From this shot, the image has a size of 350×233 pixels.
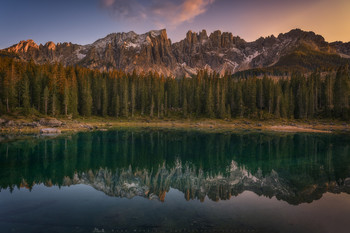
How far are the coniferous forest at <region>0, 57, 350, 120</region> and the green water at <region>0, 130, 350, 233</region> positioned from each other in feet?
158

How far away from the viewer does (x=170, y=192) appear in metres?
18.3

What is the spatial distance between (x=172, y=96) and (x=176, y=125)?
26.7 metres

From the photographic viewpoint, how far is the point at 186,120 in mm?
93000

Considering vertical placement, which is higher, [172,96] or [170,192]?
[172,96]

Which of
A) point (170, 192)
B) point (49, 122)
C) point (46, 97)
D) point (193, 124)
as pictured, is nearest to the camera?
point (170, 192)

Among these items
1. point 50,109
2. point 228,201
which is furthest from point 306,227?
point 50,109

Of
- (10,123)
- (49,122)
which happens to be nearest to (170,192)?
(49,122)

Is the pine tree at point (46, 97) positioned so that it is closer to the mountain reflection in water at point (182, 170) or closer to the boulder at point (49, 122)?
the boulder at point (49, 122)

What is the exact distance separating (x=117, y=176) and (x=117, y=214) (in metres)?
8.59

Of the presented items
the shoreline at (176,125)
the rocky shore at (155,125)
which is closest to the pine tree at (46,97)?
the shoreline at (176,125)

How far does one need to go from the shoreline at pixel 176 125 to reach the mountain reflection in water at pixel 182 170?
23876 millimetres

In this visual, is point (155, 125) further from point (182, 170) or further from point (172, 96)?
point (182, 170)

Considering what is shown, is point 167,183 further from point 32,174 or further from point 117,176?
point 32,174

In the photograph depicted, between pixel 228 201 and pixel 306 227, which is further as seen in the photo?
pixel 228 201
